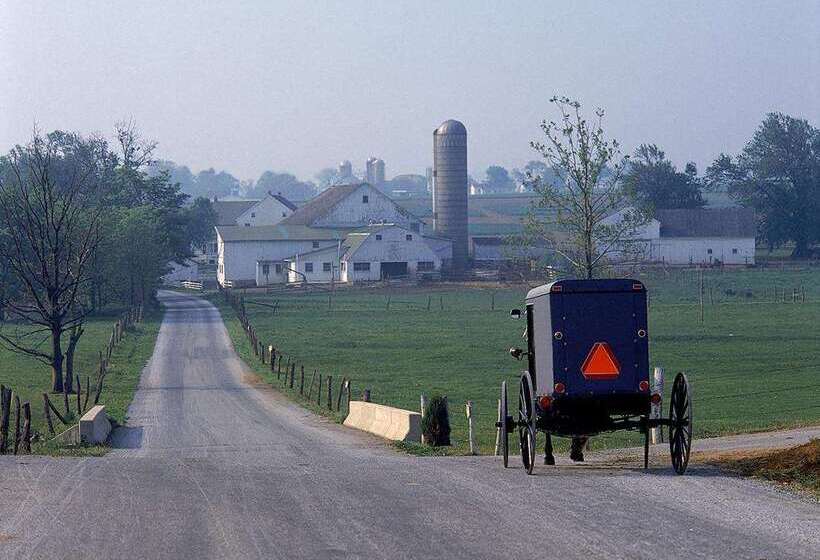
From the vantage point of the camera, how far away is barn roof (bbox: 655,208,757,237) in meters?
124

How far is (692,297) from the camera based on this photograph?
90875mm

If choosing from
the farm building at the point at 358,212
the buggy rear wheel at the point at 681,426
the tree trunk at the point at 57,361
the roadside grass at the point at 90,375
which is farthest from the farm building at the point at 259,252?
the buggy rear wheel at the point at 681,426

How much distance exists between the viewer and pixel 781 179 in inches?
5512

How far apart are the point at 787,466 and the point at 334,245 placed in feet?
334

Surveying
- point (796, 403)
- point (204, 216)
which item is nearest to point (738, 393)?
point (796, 403)

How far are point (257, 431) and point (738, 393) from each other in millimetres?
17045

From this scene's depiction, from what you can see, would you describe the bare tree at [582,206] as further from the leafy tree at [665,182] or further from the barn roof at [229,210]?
the barn roof at [229,210]

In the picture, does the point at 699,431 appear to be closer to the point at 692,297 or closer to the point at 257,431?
the point at 257,431

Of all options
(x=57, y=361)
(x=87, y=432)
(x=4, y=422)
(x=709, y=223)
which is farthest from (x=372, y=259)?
(x=4, y=422)

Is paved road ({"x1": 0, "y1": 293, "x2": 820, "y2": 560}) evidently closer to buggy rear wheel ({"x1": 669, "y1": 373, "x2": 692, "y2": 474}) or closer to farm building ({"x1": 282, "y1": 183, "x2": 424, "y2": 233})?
buggy rear wheel ({"x1": 669, "y1": 373, "x2": 692, "y2": 474})

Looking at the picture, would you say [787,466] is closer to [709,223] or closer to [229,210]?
[709,223]

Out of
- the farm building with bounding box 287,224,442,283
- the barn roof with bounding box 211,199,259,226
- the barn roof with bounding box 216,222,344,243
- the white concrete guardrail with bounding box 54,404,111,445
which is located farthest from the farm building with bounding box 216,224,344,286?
the white concrete guardrail with bounding box 54,404,111,445

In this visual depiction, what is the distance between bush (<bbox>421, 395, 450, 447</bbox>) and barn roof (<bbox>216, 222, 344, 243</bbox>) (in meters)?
95.9

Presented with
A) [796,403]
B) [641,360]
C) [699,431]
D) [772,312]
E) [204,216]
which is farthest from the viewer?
[204,216]
